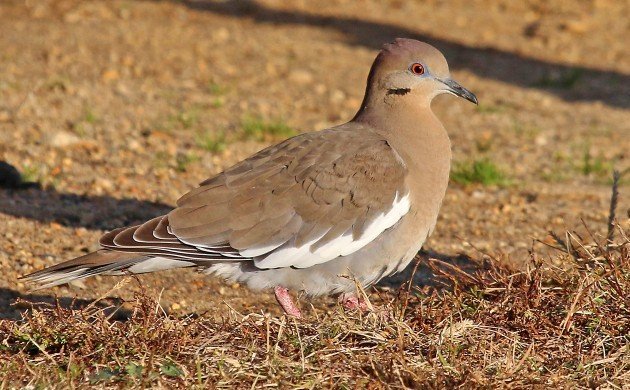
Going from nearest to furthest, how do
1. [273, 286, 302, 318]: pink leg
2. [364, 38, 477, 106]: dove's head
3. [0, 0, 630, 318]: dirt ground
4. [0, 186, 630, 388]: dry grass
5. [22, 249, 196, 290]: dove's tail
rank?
[0, 186, 630, 388]: dry grass < [22, 249, 196, 290]: dove's tail < [273, 286, 302, 318]: pink leg < [364, 38, 477, 106]: dove's head < [0, 0, 630, 318]: dirt ground

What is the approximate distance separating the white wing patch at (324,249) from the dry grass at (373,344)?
1.07ft

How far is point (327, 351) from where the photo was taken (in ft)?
12.4

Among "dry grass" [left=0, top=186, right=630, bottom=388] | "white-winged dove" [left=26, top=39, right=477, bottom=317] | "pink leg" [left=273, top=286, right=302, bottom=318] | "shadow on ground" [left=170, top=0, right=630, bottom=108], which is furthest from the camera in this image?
"shadow on ground" [left=170, top=0, right=630, bottom=108]

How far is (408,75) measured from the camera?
5.17 metres

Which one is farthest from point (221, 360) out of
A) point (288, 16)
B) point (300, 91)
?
point (288, 16)

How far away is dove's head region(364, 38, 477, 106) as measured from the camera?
516 centimetres

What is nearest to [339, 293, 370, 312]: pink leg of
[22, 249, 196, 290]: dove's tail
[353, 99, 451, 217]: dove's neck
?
[353, 99, 451, 217]: dove's neck

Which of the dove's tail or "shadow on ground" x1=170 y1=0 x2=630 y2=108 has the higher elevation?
the dove's tail

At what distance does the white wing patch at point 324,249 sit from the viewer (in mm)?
4457

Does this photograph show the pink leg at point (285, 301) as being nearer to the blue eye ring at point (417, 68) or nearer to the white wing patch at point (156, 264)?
the white wing patch at point (156, 264)

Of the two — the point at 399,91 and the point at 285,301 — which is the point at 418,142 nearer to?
the point at 399,91

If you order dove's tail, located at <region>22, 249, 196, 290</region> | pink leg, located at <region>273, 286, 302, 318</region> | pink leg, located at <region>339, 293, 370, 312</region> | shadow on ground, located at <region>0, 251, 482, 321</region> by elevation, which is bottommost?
shadow on ground, located at <region>0, 251, 482, 321</region>

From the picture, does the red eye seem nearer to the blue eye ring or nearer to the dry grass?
the blue eye ring

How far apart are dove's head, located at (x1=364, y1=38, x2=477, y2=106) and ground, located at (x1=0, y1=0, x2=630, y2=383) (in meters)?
0.87
